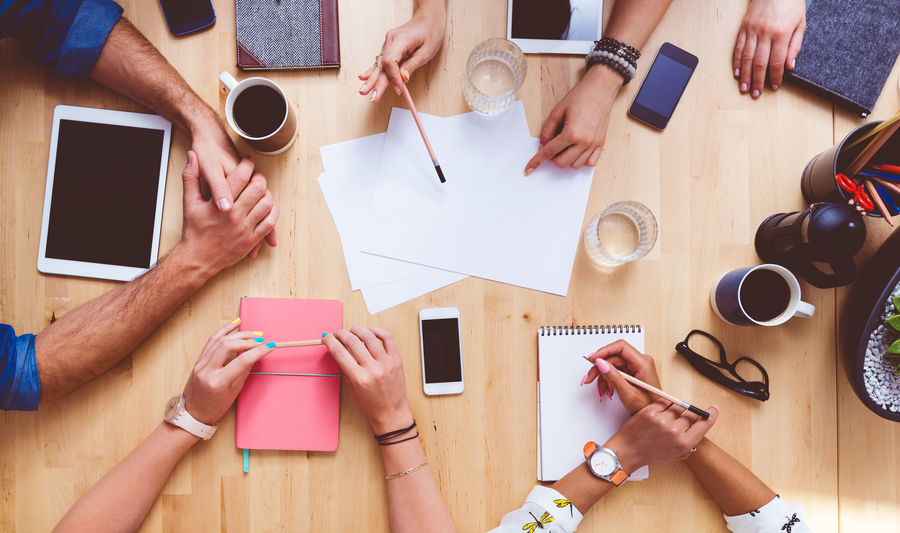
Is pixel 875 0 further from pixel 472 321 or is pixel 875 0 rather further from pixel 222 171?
pixel 222 171

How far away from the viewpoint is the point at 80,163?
1.06 meters

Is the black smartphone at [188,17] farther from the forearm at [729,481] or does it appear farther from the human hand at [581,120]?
the forearm at [729,481]

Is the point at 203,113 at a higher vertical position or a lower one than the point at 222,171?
higher

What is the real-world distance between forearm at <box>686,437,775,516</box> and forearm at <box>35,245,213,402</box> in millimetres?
1219

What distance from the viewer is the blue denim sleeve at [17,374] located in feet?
3.21

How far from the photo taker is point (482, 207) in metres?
1.07

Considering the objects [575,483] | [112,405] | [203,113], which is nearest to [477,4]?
[203,113]

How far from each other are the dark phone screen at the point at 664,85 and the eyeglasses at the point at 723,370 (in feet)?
1.81

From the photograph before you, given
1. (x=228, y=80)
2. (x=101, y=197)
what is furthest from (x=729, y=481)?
(x=101, y=197)

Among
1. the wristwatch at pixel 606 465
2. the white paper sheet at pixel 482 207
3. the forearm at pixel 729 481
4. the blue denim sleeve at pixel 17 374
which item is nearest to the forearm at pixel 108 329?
the blue denim sleeve at pixel 17 374

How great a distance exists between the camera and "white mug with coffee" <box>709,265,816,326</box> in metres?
0.98

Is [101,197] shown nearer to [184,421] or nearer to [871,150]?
[184,421]

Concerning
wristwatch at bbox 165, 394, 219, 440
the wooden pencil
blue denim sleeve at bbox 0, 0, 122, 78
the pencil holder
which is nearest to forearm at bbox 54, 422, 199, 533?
wristwatch at bbox 165, 394, 219, 440

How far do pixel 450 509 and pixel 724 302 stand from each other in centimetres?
79
